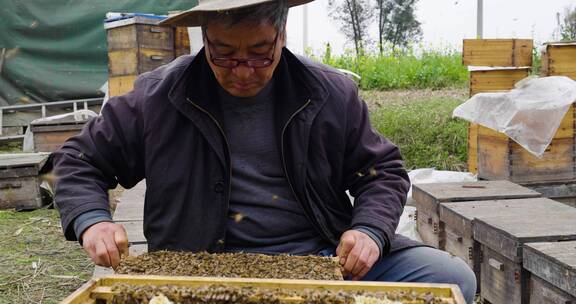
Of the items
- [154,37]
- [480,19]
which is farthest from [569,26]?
[154,37]

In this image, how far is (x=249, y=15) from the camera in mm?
2281

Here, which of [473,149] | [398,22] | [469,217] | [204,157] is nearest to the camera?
[204,157]

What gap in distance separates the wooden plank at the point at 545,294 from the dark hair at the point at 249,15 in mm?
2025

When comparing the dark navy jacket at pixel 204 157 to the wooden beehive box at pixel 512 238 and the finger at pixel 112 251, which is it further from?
the wooden beehive box at pixel 512 238

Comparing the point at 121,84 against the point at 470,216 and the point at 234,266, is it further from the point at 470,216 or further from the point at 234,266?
the point at 234,266

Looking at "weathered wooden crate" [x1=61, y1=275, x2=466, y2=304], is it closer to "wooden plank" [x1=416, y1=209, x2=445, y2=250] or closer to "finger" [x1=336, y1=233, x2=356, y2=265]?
"finger" [x1=336, y1=233, x2=356, y2=265]

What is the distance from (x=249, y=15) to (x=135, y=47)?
599 centimetres

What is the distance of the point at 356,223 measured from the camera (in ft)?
8.16

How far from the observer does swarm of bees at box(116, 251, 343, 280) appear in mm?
2143

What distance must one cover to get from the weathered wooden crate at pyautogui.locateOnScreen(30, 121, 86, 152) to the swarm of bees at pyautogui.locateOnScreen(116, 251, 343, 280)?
19.9 feet

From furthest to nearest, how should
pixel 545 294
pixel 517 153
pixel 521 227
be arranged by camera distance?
1. pixel 517 153
2. pixel 521 227
3. pixel 545 294

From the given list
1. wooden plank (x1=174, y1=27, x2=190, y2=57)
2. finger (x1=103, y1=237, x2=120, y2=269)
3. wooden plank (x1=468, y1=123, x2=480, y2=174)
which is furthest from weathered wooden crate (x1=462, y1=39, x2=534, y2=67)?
finger (x1=103, y1=237, x2=120, y2=269)

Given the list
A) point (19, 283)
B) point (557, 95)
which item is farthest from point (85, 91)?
point (557, 95)

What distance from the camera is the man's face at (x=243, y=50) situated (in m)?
2.32
